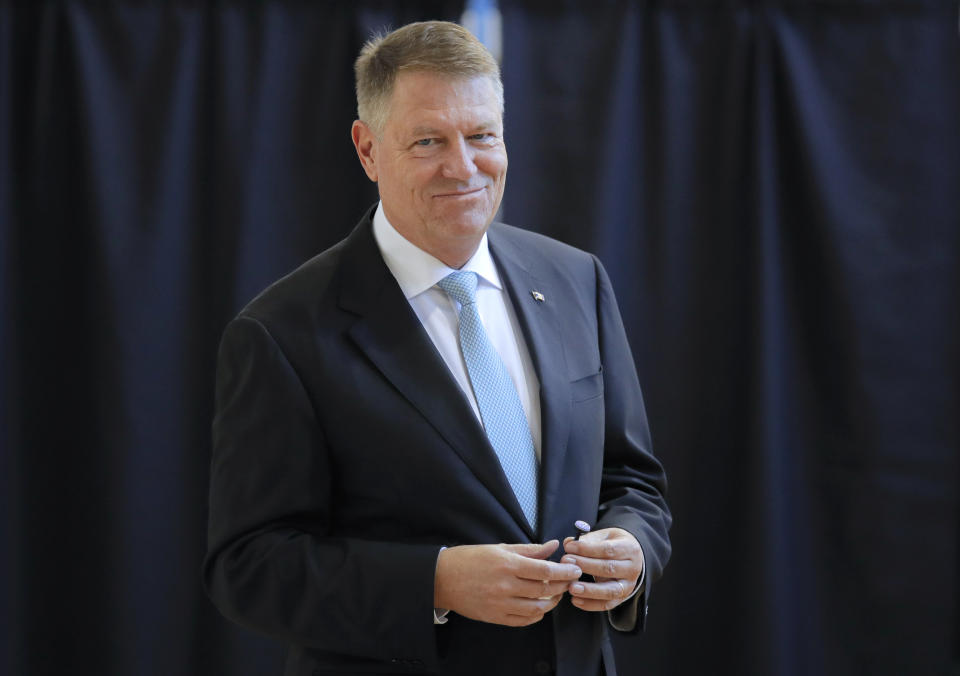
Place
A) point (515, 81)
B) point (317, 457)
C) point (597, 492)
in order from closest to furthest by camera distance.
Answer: point (317, 457) < point (597, 492) < point (515, 81)

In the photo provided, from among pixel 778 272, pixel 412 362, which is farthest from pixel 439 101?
pixel 778 272

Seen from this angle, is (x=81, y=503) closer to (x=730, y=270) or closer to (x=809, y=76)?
(x=730, y=270)

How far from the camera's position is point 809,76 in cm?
276

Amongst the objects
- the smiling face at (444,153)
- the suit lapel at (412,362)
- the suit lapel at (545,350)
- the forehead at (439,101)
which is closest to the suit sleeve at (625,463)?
the suit lapel at (545,350)

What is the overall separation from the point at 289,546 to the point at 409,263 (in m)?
0.48

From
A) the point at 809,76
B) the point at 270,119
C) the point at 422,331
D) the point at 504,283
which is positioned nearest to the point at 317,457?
the point at 422,331

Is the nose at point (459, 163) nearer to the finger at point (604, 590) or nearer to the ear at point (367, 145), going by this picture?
the ear at point (367, 145)

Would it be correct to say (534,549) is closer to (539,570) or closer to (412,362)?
(539,570)

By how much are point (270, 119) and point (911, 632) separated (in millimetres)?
2197

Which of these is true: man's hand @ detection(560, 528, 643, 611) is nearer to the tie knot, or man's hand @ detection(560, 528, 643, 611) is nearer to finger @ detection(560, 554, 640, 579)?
finger @ detection(560, 554, 640, 579)

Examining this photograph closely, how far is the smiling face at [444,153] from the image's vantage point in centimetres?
158

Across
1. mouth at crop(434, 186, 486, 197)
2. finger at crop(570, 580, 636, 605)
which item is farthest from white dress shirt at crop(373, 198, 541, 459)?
finger at crop(570, 580, 636, 605)

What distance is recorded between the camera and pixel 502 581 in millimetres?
1432

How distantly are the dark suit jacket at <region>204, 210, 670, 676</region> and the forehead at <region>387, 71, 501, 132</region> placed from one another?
0.25 meters
